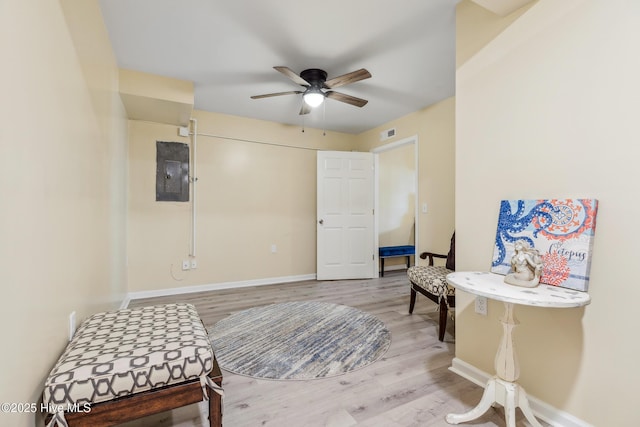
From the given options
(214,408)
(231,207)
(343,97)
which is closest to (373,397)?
(214,408)

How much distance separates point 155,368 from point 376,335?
1.87 meters

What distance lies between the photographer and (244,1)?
6.29 feet

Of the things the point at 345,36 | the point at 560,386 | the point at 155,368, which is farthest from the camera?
the point at 345,36

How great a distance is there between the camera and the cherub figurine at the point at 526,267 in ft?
4.34

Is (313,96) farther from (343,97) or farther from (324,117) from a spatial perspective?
(324,117)

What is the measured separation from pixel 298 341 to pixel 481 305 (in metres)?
1.42

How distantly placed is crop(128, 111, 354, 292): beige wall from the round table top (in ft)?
10.8

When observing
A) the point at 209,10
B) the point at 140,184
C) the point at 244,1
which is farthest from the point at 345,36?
the point at 140,184

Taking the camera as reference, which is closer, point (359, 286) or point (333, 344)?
point (333, 344)

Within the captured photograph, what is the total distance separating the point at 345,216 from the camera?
4.66 m

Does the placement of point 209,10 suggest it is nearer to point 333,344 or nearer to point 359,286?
point 333,344

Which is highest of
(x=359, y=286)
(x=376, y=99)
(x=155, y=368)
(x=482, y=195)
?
(x=376, y=99)

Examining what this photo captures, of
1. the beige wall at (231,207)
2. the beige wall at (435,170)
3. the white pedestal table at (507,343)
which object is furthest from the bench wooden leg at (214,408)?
the beige wall at (435,170)

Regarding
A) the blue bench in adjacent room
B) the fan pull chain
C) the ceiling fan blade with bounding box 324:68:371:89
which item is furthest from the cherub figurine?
the blue bench in adjacent room
